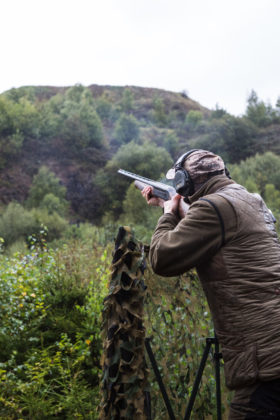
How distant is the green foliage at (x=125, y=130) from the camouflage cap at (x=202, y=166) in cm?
4958

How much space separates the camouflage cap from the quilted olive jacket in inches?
7.8

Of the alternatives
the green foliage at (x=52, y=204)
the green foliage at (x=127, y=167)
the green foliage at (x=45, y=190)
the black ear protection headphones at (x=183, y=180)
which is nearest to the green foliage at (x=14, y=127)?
the green foliage at (x=45, y=190)

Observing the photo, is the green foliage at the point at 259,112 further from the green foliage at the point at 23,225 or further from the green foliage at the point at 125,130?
the green foliage at the point at 23,225

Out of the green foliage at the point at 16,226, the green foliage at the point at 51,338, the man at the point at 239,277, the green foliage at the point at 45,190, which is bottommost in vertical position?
the green foliage at the point at 45,190

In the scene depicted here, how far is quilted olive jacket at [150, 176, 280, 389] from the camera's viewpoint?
65.2 inches

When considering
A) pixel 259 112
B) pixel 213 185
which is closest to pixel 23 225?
pixel 213 185

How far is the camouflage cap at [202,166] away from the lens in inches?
77.9

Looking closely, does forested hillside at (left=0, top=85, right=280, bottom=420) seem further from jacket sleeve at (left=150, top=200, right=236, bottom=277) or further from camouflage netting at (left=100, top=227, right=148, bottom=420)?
jacket sleeve at (left=150, top=200, right=236, bottom=277)

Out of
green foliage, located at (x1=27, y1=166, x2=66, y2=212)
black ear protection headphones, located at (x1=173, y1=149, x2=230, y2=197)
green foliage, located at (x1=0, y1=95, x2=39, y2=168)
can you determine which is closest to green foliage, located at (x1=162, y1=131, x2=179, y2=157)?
green foliage, located at (x1=27, y1=166, x2=66, y2=212)

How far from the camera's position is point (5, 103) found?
46.9 m

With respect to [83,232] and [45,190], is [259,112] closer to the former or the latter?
[45,190]

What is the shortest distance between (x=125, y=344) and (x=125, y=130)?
50330mm

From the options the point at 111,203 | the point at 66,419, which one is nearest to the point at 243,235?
the point at 66,419

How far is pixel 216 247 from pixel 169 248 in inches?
7.4
